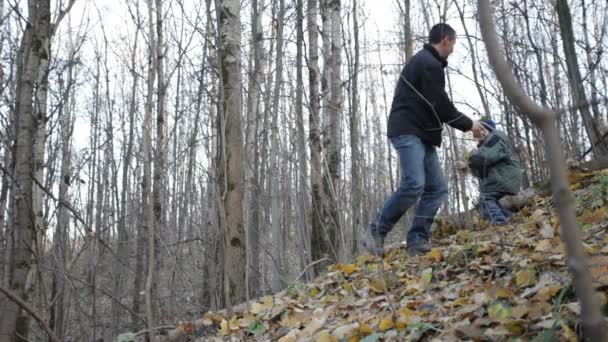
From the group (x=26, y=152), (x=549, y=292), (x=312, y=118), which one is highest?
(x=312, y=118)

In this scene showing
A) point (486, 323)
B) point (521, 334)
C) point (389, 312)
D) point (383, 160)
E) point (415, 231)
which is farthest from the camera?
point (383, 160)

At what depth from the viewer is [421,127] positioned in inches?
145

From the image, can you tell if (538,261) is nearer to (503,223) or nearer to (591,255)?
(591,255)

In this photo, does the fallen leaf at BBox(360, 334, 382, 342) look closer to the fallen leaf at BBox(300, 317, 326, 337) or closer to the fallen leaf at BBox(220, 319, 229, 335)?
the fallen leaf at BBox(300, 317, 326, 337)

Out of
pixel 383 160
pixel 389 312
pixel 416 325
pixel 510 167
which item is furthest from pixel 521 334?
pixel 383 160

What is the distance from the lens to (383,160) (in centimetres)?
2539

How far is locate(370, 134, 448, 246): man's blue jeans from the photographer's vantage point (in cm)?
360

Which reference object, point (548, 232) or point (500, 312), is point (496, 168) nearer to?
point (548, 232)

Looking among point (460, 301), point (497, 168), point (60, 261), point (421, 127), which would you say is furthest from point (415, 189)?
point (60, 261)

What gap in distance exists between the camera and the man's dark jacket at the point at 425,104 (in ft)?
11.7

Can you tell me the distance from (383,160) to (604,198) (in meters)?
22.3

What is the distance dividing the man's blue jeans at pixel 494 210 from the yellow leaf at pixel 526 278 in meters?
2.05

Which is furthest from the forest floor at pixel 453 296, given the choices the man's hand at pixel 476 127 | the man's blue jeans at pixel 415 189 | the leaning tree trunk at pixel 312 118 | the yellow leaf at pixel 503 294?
the leaning tree trunk at pixel 312 118

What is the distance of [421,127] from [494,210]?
1.43m
